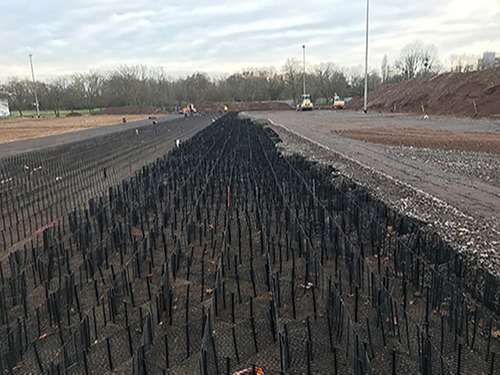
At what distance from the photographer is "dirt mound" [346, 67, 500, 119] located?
29109 millimetres

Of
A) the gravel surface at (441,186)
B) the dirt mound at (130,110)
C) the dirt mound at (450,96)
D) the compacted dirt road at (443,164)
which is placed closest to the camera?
the gravel surface at (441,186)

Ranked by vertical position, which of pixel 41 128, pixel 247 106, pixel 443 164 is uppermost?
pixel 247 106

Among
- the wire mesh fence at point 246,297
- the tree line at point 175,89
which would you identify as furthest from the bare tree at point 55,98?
the wire mesh fence at point 246,297

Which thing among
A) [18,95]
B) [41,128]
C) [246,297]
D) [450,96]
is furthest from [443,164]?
[18,95]

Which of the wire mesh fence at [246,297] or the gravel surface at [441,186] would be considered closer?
the wire mesh fence at [246,297]

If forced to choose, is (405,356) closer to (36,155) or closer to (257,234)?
(257,234)

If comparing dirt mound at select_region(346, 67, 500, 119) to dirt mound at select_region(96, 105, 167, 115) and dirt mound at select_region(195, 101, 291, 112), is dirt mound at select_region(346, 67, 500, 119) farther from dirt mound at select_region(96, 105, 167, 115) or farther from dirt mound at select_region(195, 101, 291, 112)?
dirt mound at select_region(96, 105, 167, 115)

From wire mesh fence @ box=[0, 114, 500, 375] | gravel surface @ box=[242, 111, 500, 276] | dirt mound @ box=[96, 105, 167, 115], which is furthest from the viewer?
dirt mound @ box=[96, 105, 167, 115]

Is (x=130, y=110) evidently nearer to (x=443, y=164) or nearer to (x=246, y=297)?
(x=443, y=164)

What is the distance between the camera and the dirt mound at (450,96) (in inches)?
1146

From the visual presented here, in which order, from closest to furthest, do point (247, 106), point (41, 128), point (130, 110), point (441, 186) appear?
point (441, 186) → point (41, 128) → point (130, 110) → point (247, 106)

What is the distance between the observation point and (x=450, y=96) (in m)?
34.2

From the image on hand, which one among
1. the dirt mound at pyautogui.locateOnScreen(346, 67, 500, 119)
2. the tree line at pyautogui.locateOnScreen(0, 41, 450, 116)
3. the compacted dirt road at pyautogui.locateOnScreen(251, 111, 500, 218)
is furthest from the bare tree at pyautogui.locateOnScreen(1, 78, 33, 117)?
the compacted dirt road at pyautogui.locateOnScreen(251, 111, 500, 218)

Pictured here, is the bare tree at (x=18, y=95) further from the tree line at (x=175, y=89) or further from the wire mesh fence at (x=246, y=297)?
the wire mesh fence at (x=246, y=297)
